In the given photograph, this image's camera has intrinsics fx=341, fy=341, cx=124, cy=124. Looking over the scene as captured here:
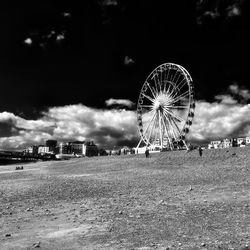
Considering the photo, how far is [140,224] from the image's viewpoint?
1144 cm

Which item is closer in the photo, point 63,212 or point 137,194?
point 63,212

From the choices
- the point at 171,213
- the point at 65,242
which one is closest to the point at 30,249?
the point at 65,242

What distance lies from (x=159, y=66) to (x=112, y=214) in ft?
216

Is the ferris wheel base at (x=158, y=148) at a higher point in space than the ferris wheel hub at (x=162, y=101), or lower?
lower

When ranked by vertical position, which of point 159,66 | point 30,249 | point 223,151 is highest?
point 159,66

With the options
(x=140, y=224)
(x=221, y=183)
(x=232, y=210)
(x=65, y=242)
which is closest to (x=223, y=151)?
(x=221, y=183)

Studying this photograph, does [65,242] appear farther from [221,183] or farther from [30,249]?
[221,183]

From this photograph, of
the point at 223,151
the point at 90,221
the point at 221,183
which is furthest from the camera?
the point at 223,151

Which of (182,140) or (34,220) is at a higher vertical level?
(182,140)

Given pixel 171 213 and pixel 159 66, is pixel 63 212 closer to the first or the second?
pixel 171 213

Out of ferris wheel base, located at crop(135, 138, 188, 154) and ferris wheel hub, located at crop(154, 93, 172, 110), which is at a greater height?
ferris wheel hub, located at crop(154, 93, 172, 110)

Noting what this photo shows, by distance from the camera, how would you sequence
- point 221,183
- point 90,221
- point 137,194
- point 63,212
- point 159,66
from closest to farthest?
point 90,221 < point 63,212 < point 137,194 < point 221,183 < point 159,66

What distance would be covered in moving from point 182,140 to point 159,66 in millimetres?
19321

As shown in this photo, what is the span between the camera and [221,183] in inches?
821
